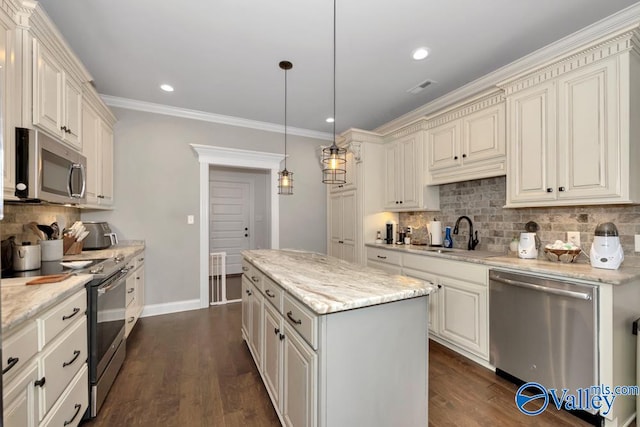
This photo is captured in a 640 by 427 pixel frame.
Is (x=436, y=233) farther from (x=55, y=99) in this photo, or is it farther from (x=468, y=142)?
(x=55, y=99)

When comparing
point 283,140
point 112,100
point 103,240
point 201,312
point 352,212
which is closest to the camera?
point 103,240

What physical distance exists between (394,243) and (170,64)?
A: 321cm

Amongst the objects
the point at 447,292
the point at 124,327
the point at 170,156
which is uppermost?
the point at 170,156

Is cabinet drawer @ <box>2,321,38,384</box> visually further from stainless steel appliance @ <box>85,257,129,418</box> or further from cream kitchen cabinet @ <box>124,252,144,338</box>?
cream kitchen cabinet @ <box>124,252,144,338</box>

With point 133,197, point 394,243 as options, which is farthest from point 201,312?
point 394,243

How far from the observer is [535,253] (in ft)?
7.79

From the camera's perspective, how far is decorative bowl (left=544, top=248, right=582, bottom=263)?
2141 millimetres

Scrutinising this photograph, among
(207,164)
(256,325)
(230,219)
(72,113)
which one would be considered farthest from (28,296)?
(230,219)

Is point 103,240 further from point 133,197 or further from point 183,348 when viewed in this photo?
point 183,348

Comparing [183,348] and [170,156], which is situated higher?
[170,156]

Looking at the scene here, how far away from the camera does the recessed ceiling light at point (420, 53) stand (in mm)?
2406

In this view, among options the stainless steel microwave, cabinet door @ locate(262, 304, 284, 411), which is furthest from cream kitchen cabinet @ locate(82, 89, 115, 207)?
cabinet door @ locate(262, 304, 284, 411)

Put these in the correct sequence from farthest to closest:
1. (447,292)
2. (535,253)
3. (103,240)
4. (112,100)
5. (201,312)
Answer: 1. (201,312)
2. (112,100)
3. (103,240)
4. (447,292)
5. (535,253)

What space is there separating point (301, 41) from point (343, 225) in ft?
8.23
